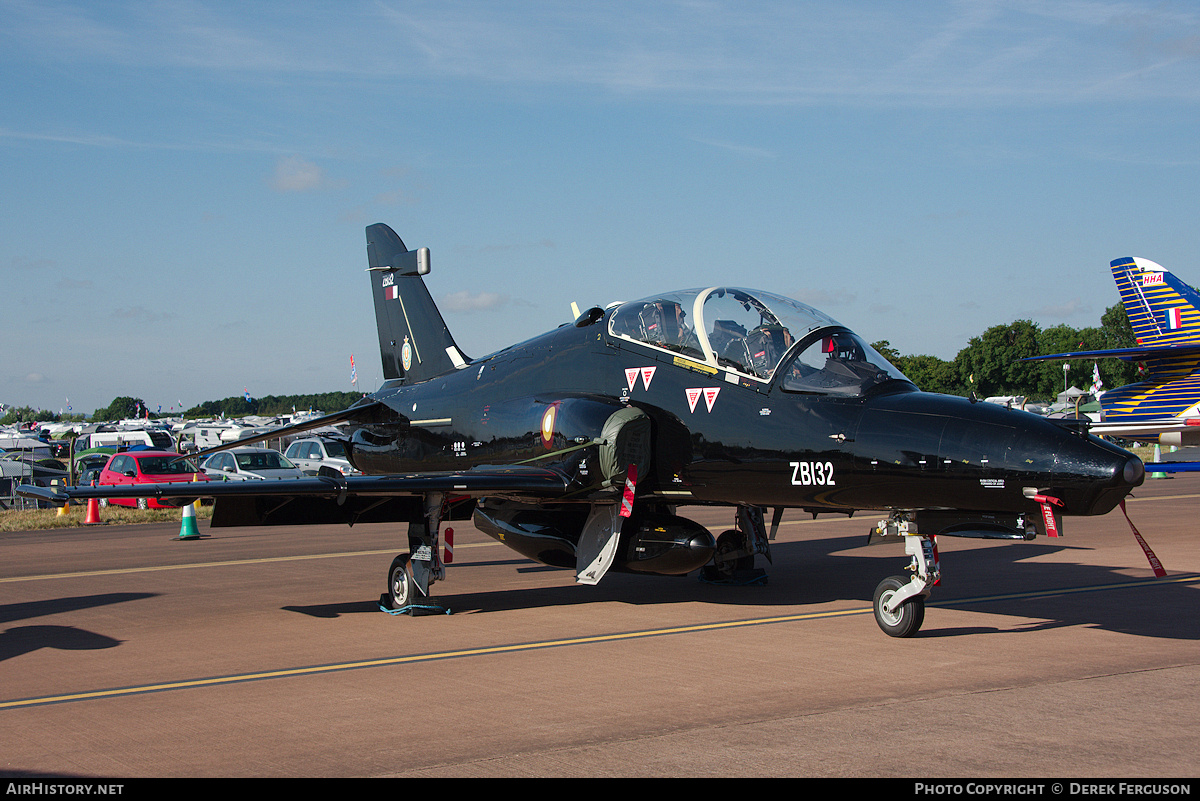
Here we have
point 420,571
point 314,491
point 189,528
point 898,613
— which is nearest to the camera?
point 898,613

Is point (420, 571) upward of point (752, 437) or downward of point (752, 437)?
downward

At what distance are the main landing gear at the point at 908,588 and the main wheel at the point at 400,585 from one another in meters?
4.89

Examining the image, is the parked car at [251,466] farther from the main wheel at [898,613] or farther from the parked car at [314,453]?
the main wheel at [898,613]

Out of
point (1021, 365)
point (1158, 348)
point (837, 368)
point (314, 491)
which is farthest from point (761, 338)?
point (1021, 365)

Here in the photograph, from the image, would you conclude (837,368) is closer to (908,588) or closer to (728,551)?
(908,588)

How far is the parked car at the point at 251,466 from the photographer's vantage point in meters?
28.1

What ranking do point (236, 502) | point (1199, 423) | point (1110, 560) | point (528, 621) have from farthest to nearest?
point (1199, 423) → point (1110, 560) → point (236, 502) → point (528, 621)

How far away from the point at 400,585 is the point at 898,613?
5.25 meters

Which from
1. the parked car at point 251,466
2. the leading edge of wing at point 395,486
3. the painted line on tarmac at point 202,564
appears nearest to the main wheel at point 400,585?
the leading edge of wing at point 395,486

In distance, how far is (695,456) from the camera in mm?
9273

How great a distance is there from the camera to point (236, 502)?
10.6 metres

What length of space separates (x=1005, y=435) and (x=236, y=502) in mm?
7845

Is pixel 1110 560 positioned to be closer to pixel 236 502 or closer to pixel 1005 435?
pixel 1005 435
